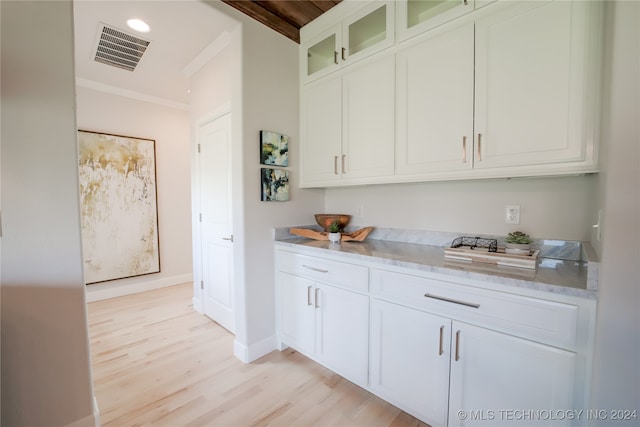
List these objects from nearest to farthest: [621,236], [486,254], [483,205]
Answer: [621,236] < [486,254] < [483,205]

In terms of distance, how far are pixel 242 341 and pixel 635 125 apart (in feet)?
8.01

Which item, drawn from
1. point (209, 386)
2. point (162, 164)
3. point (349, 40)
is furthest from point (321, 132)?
point (162, 164)

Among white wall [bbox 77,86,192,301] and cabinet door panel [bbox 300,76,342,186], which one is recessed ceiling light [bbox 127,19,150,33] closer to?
cabinet door panel [bbox 300,76,342,186]

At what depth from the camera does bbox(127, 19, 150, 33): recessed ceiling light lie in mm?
2113

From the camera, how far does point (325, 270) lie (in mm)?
1875

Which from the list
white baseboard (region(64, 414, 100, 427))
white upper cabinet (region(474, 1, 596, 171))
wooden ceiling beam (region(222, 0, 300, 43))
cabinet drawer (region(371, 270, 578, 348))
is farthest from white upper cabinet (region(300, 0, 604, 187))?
white baseboard (region(64, 414, 100, 427))

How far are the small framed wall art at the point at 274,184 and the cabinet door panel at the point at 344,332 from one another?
820 mm

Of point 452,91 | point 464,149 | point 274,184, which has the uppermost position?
point 452,91

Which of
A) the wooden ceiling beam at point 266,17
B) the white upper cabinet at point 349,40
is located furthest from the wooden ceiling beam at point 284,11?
the white upper cabinet at point 349,40

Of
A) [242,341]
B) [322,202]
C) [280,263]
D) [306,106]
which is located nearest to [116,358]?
[242,341]

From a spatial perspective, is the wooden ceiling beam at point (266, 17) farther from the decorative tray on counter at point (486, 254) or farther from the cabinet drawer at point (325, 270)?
the decorative tray on counter at point (486, 254)

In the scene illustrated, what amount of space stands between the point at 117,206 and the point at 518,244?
4.21m

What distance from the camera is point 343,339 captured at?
1.80m

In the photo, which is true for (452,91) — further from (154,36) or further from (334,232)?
(154,36)
